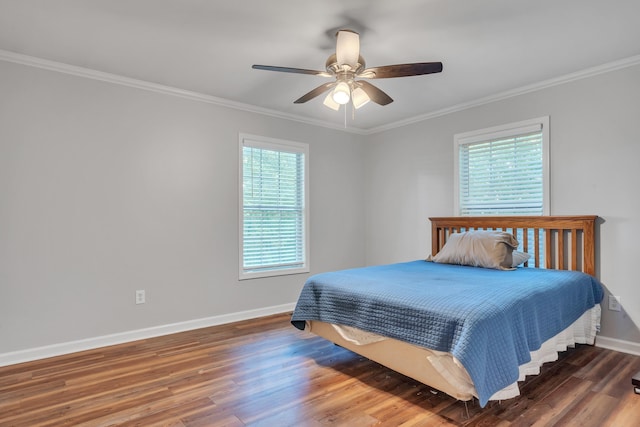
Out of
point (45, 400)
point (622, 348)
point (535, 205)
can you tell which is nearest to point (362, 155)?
point (535, 205)

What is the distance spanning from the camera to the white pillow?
11.0 ft

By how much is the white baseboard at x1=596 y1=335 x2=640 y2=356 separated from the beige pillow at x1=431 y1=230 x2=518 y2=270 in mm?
942

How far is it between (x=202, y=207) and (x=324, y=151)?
182 centimetres

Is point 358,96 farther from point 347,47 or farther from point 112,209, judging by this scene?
point 112,209

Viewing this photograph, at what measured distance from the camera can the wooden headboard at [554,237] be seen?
313cm

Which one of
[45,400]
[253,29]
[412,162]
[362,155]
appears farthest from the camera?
[362,155]

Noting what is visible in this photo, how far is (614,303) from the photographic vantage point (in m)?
3.07

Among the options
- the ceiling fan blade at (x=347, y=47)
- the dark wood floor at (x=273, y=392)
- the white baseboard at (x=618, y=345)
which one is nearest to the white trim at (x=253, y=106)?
the ceiling fan blade at (x=347, y=47)

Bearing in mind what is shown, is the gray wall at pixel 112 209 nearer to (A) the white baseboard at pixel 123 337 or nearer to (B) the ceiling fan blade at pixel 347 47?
(A) the white baseboard at pixel 123 337

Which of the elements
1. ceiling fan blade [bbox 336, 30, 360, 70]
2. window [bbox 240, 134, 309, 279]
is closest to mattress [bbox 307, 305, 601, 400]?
window [bbox 240, 134, 309, 279]

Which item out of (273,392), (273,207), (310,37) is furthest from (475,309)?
(273,207)

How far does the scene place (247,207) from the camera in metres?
4.17

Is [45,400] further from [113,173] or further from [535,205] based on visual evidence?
[535,205]

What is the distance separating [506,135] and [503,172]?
1.24 ft
